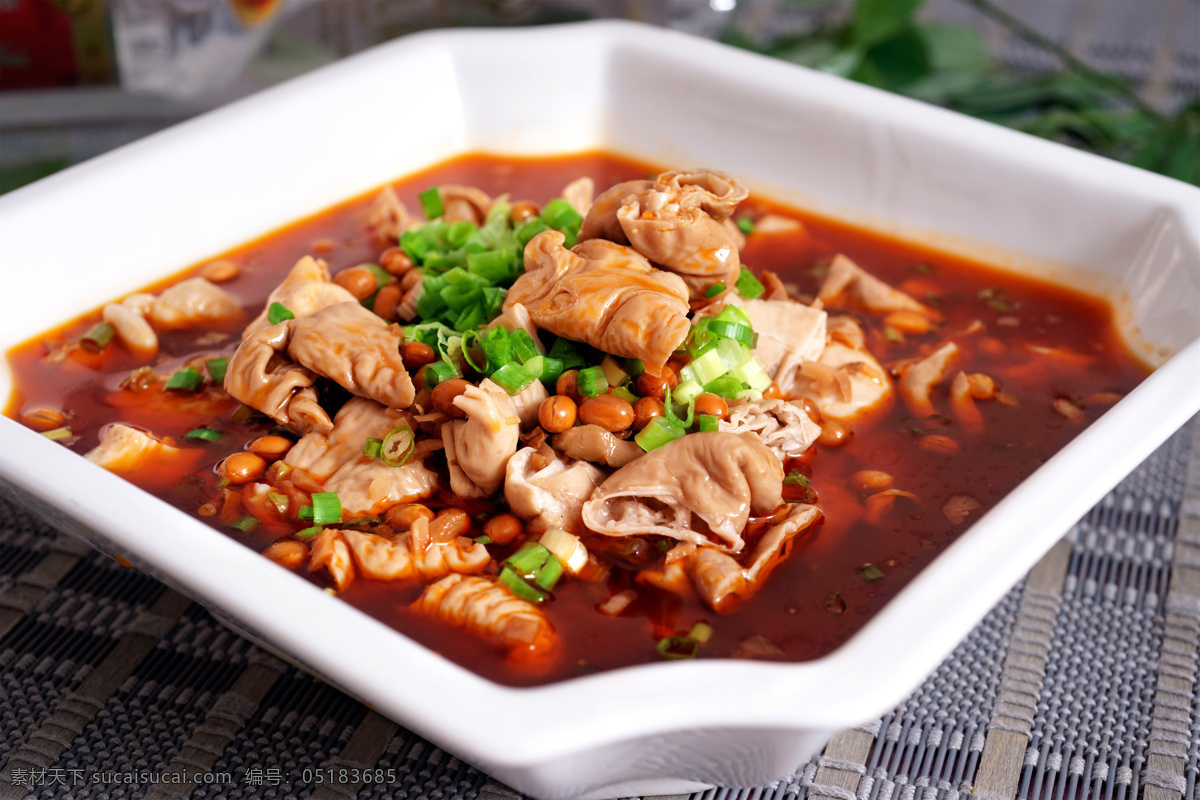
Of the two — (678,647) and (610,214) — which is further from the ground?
(610,214)

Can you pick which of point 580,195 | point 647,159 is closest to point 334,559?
point 580,195

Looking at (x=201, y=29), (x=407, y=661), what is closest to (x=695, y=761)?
(x=407, y=661)

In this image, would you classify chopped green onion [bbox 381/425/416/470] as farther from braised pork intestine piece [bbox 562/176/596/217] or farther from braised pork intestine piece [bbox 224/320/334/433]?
braised pork intestine piece [bbox 562/176/596/217]

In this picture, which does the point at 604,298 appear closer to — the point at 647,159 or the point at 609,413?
the point at 609,413

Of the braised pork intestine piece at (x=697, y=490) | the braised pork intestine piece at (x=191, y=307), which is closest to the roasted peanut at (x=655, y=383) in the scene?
the braised pork intestine piece at (x=697, y=490)

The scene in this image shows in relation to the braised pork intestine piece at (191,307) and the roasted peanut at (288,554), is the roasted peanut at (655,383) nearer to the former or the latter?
the roasted peanut at (288,554)

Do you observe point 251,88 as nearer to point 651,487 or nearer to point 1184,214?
point 651,487
